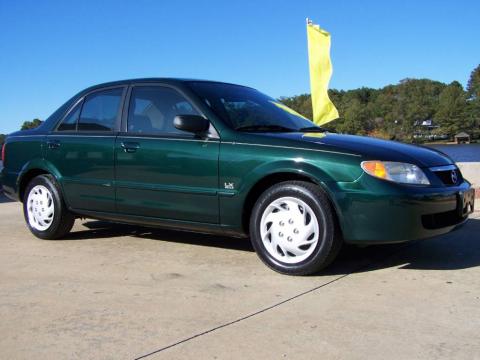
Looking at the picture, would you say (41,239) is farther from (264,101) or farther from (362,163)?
(362,163)

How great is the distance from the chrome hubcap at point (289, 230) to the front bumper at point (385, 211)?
0.25m

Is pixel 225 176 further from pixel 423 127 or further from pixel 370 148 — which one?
pixel 423 127

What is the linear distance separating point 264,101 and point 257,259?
153 centimetres

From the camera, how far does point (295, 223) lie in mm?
3854

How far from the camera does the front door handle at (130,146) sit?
15.0 feet

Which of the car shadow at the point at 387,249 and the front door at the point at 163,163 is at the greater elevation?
the front door at the point at 163,163

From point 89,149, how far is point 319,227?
7.83 feet

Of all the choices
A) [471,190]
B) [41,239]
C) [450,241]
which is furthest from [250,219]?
[41,239]

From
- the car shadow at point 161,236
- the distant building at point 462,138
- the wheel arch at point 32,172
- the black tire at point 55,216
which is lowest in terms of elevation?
the car shadow at point 161,236

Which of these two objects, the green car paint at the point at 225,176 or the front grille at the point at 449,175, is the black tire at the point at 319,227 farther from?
the front grille at the point at 449,175

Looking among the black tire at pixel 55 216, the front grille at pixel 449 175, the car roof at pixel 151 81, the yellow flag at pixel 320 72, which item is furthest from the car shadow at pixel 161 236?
the yellow flag at pixel 320 72

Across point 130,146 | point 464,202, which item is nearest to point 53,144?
point 130,146

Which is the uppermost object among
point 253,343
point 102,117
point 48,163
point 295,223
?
point 102,117

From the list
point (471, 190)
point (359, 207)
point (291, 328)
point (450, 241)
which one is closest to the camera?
Answer: point (291, 328)
